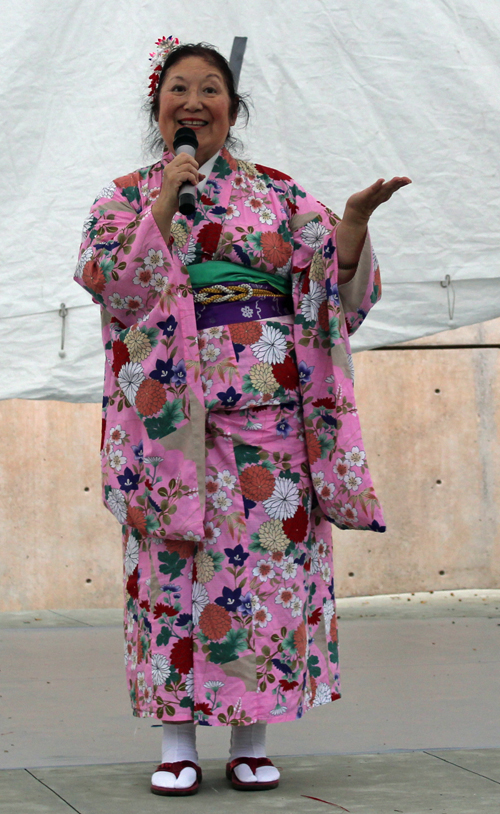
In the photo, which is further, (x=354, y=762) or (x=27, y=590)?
(x=27, y=590)

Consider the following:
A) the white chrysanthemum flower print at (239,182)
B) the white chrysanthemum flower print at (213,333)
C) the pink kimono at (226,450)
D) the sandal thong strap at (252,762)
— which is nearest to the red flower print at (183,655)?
the pink kimono at (226,450)

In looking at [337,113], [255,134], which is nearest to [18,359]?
[255,134]

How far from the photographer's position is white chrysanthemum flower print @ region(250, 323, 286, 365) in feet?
6.77

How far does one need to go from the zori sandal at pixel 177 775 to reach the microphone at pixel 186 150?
104 centimetres

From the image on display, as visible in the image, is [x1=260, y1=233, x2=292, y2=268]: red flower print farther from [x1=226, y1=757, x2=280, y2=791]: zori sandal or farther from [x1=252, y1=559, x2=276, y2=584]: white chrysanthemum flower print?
[x1=226, y1=757, x2=280, y2=791]: zori sandal

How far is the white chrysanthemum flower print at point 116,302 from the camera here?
6.59 ft

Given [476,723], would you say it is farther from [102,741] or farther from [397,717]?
[102,741]

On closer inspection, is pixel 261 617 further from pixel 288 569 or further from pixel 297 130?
pixel 297 130

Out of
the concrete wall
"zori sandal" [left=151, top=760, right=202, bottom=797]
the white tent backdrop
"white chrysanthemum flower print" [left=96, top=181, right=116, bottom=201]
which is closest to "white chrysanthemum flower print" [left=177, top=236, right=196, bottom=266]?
"white chrysanthemum flower print" [left=96, top=181, right=116, bottom=201]

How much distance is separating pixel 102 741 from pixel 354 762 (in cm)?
61

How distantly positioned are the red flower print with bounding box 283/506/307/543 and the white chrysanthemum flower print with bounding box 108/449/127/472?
0.34m

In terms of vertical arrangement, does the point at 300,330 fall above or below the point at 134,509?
above

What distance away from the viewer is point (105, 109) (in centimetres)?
240

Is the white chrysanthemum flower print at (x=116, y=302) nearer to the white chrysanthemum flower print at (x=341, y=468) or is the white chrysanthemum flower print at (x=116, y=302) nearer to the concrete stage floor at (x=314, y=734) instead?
the white chrysanthemum flower print at (x=341, y=468)
